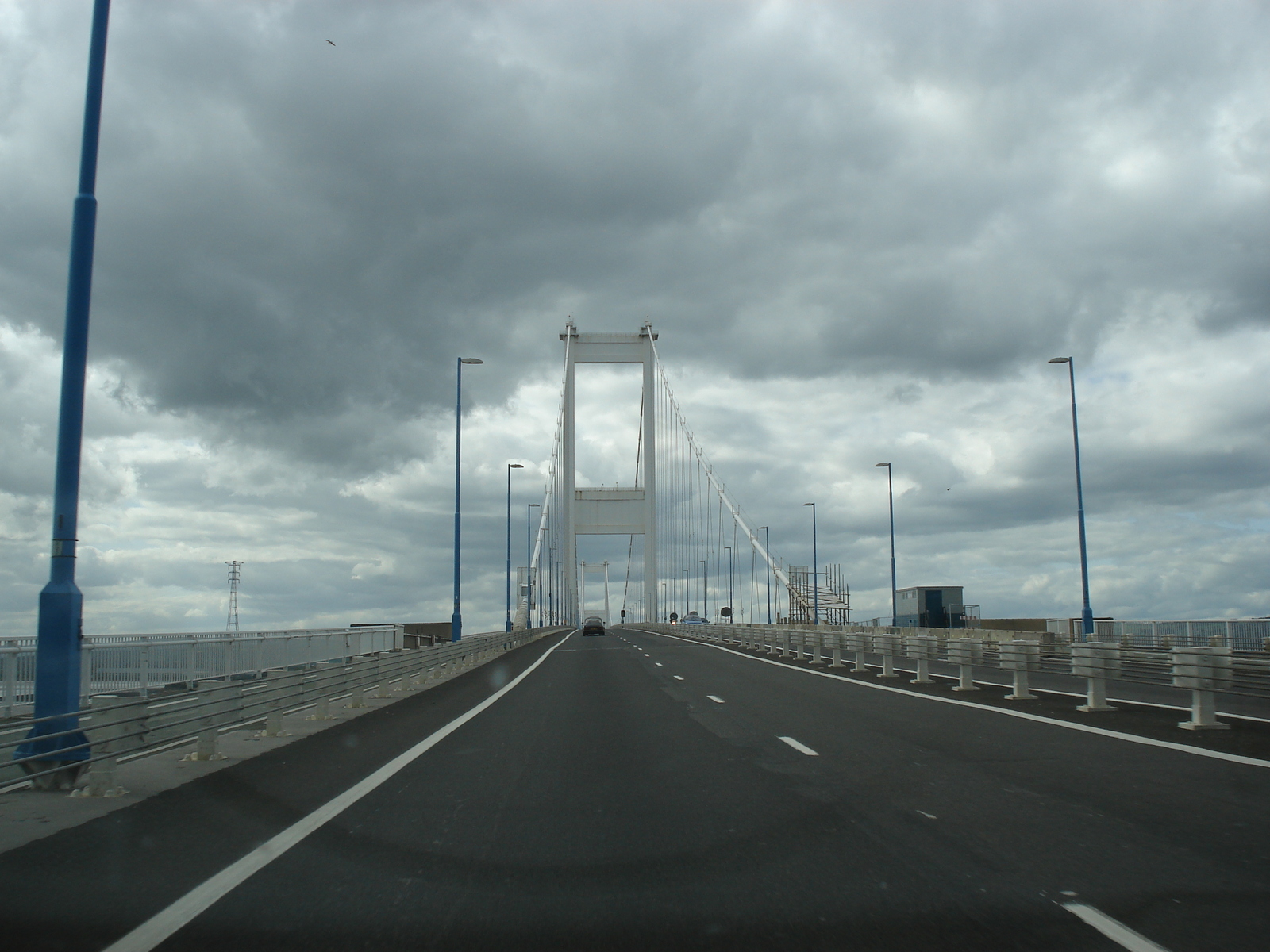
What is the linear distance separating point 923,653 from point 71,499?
18.0 meters

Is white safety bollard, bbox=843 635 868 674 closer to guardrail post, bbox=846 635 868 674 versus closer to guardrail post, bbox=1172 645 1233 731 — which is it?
guardrail post, bbox=846 635 868 674

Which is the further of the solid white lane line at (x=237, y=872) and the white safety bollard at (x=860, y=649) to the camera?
the white safety bollard at (x=860, y=649)

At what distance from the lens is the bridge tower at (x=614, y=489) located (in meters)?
85.4

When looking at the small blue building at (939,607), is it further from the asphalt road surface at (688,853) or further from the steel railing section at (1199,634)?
the asphalt road surface at (688,853)

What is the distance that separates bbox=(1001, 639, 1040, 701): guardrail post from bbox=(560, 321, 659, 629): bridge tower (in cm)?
6505

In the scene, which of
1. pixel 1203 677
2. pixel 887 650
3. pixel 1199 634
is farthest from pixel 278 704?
pixel 1199 634

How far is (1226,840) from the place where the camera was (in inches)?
271

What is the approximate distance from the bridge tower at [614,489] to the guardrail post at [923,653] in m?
59.3

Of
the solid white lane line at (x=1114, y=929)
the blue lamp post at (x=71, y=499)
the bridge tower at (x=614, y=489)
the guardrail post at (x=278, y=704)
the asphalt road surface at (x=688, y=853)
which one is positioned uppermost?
the bridge tower at (x=614, y=489)

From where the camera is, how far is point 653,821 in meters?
7.85

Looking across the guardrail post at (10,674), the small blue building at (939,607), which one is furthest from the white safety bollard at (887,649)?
the small blue building at (939,607)

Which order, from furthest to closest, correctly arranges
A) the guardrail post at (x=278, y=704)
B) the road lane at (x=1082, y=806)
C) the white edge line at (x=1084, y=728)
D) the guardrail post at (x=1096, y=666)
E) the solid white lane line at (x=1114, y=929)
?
the guardrail post at (x=1096, y=666), the guardrail post at (x=278, y=704), the white edge line at (x=1084, y=728), the road lane at (x=1082, y=806), the solid white lane line at (x=1114, y=929)

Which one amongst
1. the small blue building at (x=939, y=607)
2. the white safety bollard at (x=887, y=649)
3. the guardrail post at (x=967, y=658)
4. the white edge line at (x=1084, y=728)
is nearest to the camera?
the white edge line at (x=1084, y=728)

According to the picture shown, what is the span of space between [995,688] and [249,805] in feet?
52.8
